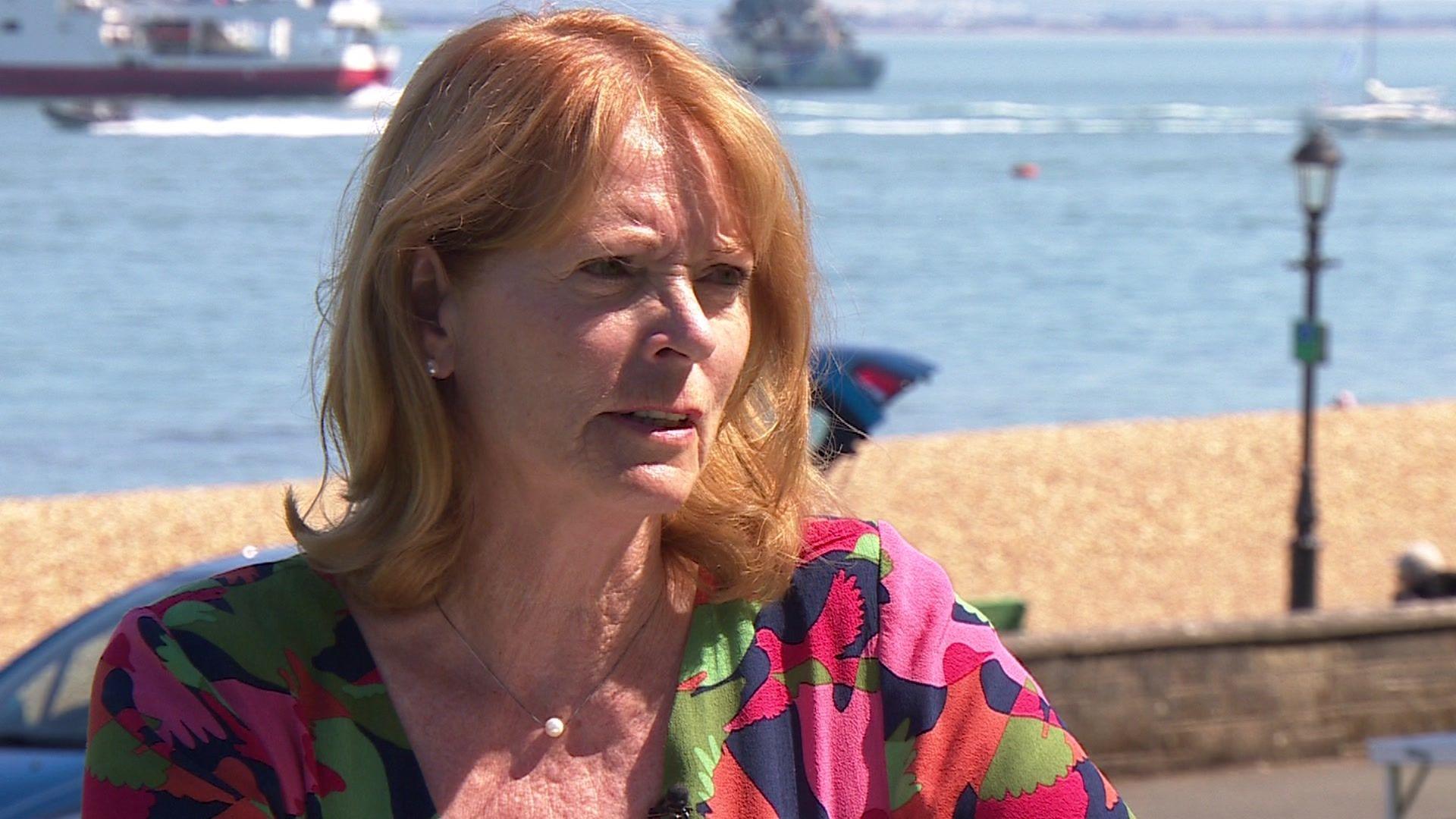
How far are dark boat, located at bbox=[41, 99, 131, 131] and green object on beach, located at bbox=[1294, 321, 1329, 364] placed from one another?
6620 cm

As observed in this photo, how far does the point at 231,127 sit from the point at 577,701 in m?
74.9

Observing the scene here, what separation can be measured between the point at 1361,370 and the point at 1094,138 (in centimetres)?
4902

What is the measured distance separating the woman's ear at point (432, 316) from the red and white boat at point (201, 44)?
255 feet

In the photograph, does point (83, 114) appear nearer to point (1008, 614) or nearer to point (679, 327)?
point (1008, 614)

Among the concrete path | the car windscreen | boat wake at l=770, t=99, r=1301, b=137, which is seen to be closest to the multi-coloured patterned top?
the car windscreen

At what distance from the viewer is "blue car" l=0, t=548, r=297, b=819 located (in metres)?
5.02

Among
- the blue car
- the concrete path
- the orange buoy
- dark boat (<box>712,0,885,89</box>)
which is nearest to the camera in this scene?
the blue car

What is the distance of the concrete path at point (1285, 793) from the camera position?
23.0ft

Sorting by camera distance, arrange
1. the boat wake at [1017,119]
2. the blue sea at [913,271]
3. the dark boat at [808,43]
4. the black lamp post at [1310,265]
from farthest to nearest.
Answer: the dark boat at [808,43]
the boat wake at [1017,119]
the blue sea at [913,271]
the black lamp post at [1310,265]

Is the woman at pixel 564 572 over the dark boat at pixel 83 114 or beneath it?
over

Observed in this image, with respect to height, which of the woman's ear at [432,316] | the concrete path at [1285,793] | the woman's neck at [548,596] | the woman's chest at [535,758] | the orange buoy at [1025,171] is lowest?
the orange buoy at [1025,171]

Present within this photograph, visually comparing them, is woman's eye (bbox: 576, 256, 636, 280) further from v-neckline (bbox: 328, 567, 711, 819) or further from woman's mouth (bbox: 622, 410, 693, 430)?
v-neckline (bbox: 328, 567, 711, 819)

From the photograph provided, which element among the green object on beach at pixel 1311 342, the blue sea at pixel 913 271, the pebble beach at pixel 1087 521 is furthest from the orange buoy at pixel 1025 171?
the green object on beach at pixel 1311 342

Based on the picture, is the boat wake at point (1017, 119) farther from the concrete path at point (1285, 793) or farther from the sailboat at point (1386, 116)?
the concrete path at point (1285, 793)
